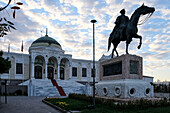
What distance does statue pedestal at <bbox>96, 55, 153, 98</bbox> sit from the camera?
12984 mm

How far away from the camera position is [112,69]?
15.4m

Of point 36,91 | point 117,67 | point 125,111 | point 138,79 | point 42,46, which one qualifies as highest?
point 42,46

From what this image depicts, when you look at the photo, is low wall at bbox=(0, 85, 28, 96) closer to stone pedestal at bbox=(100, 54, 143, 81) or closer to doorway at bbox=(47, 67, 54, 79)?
doorway at bbox=(47, 67, 54, 79)

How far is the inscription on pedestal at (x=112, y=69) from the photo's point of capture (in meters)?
14.3

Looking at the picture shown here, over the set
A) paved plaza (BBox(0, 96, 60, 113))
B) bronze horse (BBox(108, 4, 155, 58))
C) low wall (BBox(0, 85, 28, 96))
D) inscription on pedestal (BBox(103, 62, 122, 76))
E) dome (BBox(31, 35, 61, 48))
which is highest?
dome (BBox(31, 35, 61, 48))

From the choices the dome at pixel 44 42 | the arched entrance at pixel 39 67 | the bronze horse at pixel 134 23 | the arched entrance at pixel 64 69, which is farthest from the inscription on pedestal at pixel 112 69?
the dome at pixel 44 42

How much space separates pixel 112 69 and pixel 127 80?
2416 millimetres

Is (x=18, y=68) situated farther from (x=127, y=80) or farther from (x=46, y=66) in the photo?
(x=127, y=80)

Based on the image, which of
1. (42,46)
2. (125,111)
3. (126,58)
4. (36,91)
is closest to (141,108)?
(125,111)

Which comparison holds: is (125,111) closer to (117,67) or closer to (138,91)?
(138,91)

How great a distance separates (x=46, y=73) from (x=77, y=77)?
8519 mm

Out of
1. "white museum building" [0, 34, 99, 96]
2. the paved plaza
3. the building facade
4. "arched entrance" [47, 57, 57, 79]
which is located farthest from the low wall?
the paved plaza

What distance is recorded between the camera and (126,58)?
13.4 meters

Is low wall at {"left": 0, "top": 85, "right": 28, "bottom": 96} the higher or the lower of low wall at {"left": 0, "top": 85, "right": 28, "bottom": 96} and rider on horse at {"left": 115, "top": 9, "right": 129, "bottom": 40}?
the lower
